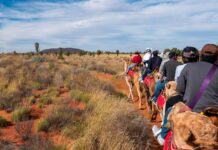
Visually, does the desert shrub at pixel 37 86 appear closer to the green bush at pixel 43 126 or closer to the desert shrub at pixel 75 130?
the green bush at pixel 43 126

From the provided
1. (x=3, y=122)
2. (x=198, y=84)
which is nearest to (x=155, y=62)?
(x=3, y=122)

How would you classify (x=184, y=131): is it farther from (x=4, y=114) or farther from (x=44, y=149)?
(x=4, y=114)

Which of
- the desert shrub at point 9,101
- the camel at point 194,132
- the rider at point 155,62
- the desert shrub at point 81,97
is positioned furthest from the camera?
the rider at point 155,62

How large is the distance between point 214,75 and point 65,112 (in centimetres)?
656

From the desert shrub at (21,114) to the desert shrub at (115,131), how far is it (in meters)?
2.40

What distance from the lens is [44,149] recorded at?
692cm

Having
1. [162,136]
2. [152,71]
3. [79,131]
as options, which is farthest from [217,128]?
[152,71]

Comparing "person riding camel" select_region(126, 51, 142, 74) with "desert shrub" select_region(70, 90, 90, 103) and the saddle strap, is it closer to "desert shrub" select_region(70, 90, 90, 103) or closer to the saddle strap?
"desert shrub" select_region(70, 90, 90, 103)

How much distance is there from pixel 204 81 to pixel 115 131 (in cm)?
328

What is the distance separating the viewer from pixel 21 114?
11.6 metres

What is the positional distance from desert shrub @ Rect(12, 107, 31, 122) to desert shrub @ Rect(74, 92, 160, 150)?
7.88ft

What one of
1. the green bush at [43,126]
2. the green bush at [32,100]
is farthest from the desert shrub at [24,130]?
the green bush at [32,100]

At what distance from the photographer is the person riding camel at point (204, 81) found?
5.03m

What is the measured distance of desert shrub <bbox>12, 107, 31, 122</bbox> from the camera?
1130cm
